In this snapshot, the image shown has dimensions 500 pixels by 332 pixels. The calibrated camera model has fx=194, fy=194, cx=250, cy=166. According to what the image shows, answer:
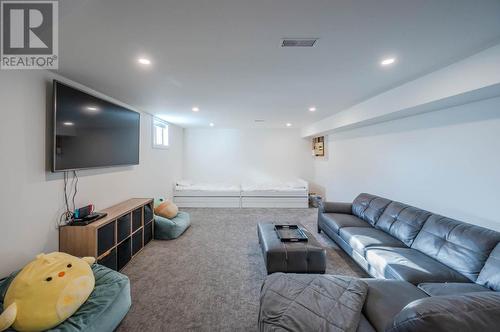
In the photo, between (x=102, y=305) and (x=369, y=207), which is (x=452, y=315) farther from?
(x=369, y=207)

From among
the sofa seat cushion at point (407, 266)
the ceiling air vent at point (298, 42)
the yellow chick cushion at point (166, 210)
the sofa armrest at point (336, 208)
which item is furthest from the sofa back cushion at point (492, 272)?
the yellow chick cushion at point (166, 210)

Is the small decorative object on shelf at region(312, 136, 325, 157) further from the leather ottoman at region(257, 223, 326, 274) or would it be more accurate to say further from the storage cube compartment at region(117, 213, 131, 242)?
the storage cube compartment at region(117, 213, 131, 242)

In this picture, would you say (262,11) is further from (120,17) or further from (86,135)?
(86,135)

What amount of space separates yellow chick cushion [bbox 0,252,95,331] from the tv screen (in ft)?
3.38

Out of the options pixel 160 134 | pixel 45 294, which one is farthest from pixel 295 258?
pixel 160 134

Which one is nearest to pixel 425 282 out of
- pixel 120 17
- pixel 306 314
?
pixel 306 314

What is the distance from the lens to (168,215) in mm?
3865

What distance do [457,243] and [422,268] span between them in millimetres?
477

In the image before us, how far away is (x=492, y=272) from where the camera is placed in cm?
158

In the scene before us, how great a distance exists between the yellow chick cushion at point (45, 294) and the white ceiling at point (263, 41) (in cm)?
187

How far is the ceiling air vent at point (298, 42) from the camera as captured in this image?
61.6 inches

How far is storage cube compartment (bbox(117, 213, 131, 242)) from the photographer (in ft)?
8.58

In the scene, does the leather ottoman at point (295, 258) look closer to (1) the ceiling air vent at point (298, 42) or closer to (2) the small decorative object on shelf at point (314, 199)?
(1) the ceiling air vent at point (298, 42)

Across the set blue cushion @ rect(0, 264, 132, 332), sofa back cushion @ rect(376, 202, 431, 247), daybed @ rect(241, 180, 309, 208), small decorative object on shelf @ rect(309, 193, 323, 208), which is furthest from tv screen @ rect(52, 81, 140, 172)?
small decorative object on shelf @ rect(309, 193, 323, 208)
